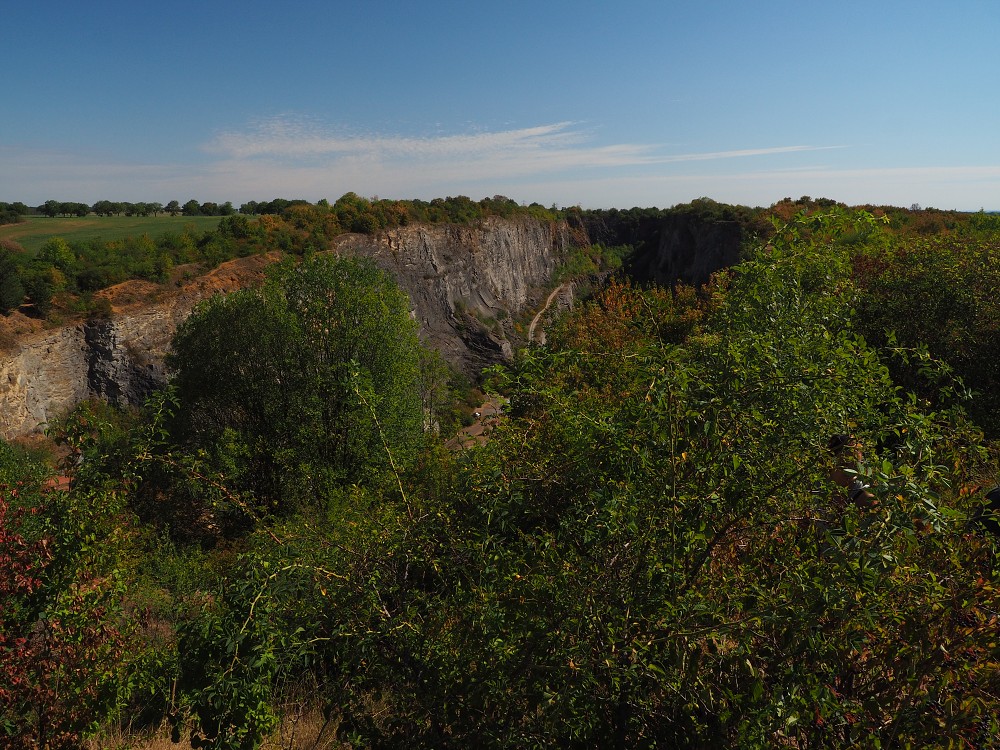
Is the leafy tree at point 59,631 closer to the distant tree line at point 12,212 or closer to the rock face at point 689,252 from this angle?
the rock face at point 689,252

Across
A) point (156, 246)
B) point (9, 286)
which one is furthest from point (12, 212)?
point (9, 286)

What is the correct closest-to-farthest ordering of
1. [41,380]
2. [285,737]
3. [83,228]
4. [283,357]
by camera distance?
[285,737] → [283,357] → [41,380] → [83,228]

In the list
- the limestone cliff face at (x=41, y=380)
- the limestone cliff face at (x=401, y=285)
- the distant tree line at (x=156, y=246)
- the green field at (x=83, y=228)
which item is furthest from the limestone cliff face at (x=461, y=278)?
the limestone cliff face at (x=41, y=380)

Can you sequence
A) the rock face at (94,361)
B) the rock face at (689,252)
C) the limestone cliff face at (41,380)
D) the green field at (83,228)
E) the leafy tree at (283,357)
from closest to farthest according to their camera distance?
1. the leafy tree at (283,357)
2. the limestone cliff face at (41,380)
3. the rock face at (94,361)
4. the green field at (83,228)
5. the rock face at (689,252)

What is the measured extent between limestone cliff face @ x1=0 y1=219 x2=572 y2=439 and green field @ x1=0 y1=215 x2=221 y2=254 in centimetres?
1339

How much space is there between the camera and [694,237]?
72.8m

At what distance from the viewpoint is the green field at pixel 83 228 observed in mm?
44000

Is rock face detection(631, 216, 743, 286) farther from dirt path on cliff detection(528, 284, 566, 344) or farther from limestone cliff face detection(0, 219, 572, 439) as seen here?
limestone cliff face detection(0, 219, 572, 439)

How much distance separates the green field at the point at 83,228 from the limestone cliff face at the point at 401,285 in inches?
527

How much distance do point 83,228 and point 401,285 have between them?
95.5ft

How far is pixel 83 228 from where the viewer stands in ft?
166

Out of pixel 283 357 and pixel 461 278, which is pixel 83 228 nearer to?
pixel 461 278

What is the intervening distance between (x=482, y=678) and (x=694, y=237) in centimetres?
7660

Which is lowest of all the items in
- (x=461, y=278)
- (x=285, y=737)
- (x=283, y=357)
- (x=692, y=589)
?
(x=285, y=737)
